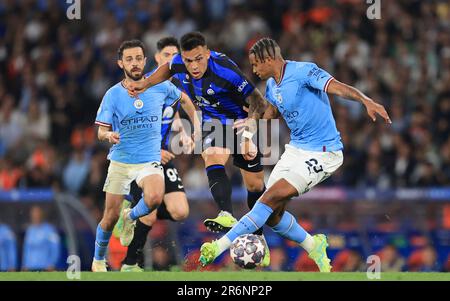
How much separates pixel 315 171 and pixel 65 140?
30.1 feet

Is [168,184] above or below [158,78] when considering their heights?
below

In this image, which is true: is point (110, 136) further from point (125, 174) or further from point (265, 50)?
point (265, 50)

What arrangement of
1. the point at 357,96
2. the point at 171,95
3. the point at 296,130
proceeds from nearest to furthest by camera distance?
the point at 357,96 → the point at 296,130 → the point at 171,95

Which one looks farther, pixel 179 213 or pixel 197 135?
pixel 179 213

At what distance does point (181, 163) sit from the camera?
1852cm

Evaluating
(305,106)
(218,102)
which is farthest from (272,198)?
(218,102)

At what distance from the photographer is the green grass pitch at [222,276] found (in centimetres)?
1101

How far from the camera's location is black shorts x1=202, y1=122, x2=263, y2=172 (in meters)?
12.2

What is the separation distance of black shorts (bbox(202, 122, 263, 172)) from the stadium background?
72.0 inches

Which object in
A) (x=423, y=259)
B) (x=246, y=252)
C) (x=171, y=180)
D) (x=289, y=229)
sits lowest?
(x=423, y=259)

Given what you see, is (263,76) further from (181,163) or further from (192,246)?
(181,163)

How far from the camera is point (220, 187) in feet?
39.9

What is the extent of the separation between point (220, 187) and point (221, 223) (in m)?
0.55

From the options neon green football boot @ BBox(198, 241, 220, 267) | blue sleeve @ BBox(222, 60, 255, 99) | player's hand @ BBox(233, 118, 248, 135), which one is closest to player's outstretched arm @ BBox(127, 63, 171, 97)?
blue sleeve @ BBox(222, 60, 255, 99)
